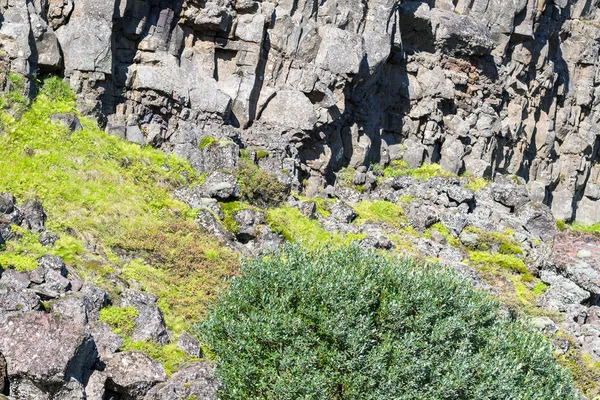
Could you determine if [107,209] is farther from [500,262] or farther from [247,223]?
[500,262]

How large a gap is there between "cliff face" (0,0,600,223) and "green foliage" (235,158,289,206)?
687mm

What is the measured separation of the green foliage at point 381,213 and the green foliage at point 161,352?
53.4 ft

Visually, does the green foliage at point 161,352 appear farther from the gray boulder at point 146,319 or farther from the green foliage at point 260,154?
the green foliage at point 260,154

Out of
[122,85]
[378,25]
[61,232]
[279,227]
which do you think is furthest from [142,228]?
[378,25]

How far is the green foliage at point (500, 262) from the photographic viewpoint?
119 ft

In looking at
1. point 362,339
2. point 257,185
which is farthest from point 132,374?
point 257,185

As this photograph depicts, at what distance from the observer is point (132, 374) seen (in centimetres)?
1908

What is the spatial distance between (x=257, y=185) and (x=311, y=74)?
772 centimetres

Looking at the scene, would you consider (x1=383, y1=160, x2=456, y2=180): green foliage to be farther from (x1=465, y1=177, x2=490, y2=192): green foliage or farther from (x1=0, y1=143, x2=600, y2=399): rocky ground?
(x1=465, y1=177, x2=490, y2=192): green foliage

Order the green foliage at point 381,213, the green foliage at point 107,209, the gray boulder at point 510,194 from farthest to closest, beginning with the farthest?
the gray boulder at point 510,194 → the green foliage at point 381,213 → the green foliage at point 107,209

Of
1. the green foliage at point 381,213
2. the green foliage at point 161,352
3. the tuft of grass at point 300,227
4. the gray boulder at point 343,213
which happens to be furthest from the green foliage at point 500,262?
the green foliage at point 161,352

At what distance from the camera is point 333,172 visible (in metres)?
41.2

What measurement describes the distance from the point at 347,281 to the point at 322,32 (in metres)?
22.5

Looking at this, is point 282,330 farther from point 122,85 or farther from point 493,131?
point 493,131
